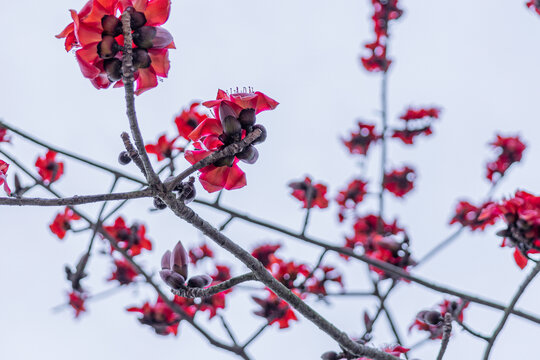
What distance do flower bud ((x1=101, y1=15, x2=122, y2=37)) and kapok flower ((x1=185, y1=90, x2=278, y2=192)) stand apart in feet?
0.68

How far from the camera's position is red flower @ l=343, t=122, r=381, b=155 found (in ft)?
12.2

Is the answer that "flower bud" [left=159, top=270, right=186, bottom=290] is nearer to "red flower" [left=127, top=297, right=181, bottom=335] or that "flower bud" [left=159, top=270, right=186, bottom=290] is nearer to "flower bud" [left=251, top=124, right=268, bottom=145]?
"flower bud" [left=251, top=124, right=268, bottom=145]

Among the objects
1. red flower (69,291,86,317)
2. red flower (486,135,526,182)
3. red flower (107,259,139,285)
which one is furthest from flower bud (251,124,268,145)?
red flower (486,135,526,182)

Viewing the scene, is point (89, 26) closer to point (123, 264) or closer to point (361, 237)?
point (123, 264)

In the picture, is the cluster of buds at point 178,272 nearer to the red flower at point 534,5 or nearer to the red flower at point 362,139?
the red flower at point 534,5

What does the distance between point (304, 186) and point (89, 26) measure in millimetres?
1825

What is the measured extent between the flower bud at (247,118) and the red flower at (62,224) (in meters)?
1.98

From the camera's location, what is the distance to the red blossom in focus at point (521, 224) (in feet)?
4.63

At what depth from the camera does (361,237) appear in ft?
10.1

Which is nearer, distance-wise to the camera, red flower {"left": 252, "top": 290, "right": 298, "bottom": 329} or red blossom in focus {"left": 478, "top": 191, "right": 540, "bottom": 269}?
red blossom in focus {"left": 478, "top": 191, "right": 540, "bottom": 269}

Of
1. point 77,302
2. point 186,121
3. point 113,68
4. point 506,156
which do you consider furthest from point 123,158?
point 506,156

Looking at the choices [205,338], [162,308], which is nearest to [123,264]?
[162,308]

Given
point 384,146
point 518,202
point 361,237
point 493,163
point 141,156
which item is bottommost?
point 141,156

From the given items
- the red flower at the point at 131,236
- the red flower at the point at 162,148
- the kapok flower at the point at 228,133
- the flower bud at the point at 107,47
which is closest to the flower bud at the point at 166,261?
the kapok flower at the point at 228,133
